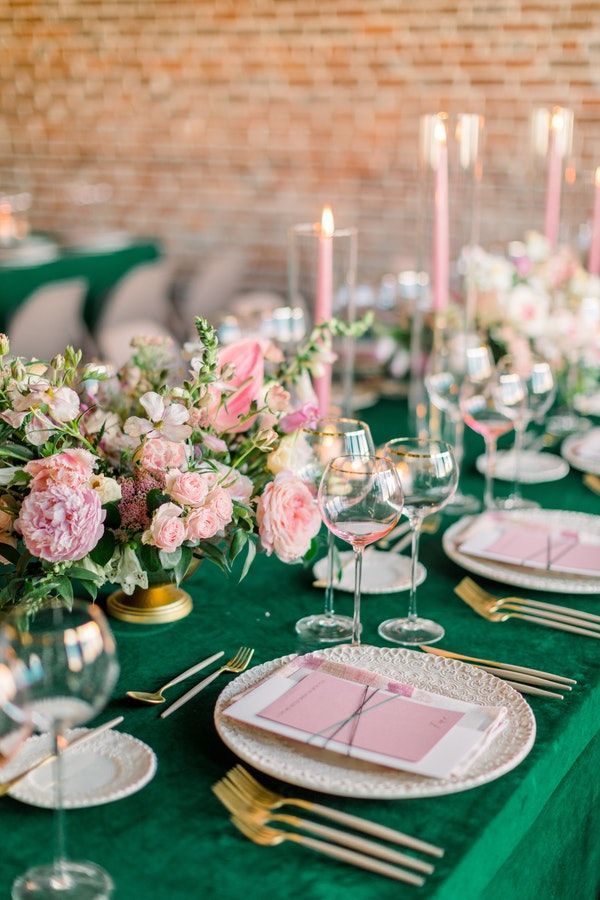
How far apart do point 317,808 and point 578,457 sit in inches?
58.9

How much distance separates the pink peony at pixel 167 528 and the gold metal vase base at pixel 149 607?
8.3 inches

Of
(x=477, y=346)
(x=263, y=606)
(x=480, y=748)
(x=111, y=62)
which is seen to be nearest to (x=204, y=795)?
(x=480, y=748)

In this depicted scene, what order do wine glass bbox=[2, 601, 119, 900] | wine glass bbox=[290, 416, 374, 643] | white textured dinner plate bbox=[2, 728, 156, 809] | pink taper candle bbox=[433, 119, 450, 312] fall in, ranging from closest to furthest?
wine glass bbox=[2, 601, 119, 900], white textured dinner plate bbox=[2, 728, 156, 809], wine glass bbox=[290, 416, 374, 643], pink taper candle bbox=[433, 119, 450, 312]

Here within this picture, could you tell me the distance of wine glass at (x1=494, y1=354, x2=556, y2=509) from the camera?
82.8 inches

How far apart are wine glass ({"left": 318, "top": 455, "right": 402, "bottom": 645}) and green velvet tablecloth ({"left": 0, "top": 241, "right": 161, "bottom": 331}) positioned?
3.89 metres

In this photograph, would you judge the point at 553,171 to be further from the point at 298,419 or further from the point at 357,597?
the point at 357,597

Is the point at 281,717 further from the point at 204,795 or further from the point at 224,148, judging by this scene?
the point at 224,148

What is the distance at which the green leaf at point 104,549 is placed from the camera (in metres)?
1.42

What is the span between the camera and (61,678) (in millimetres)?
984

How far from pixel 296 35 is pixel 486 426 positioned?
169 inches

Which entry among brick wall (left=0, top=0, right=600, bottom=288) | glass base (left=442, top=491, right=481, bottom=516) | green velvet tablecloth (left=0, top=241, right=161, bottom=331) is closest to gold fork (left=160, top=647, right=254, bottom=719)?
glass base (left=442, top=491, right=481, bottom=516)

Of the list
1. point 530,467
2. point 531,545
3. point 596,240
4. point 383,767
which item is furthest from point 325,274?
point 596,240

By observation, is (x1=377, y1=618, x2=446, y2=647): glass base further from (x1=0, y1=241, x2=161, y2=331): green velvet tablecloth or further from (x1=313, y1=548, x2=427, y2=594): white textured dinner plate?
(x1=0, y1=241, x2=161, y2=331): green velvet tablecloth

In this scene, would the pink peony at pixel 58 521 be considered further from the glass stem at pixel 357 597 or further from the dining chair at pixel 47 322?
the dining chair at pixel 47 322
